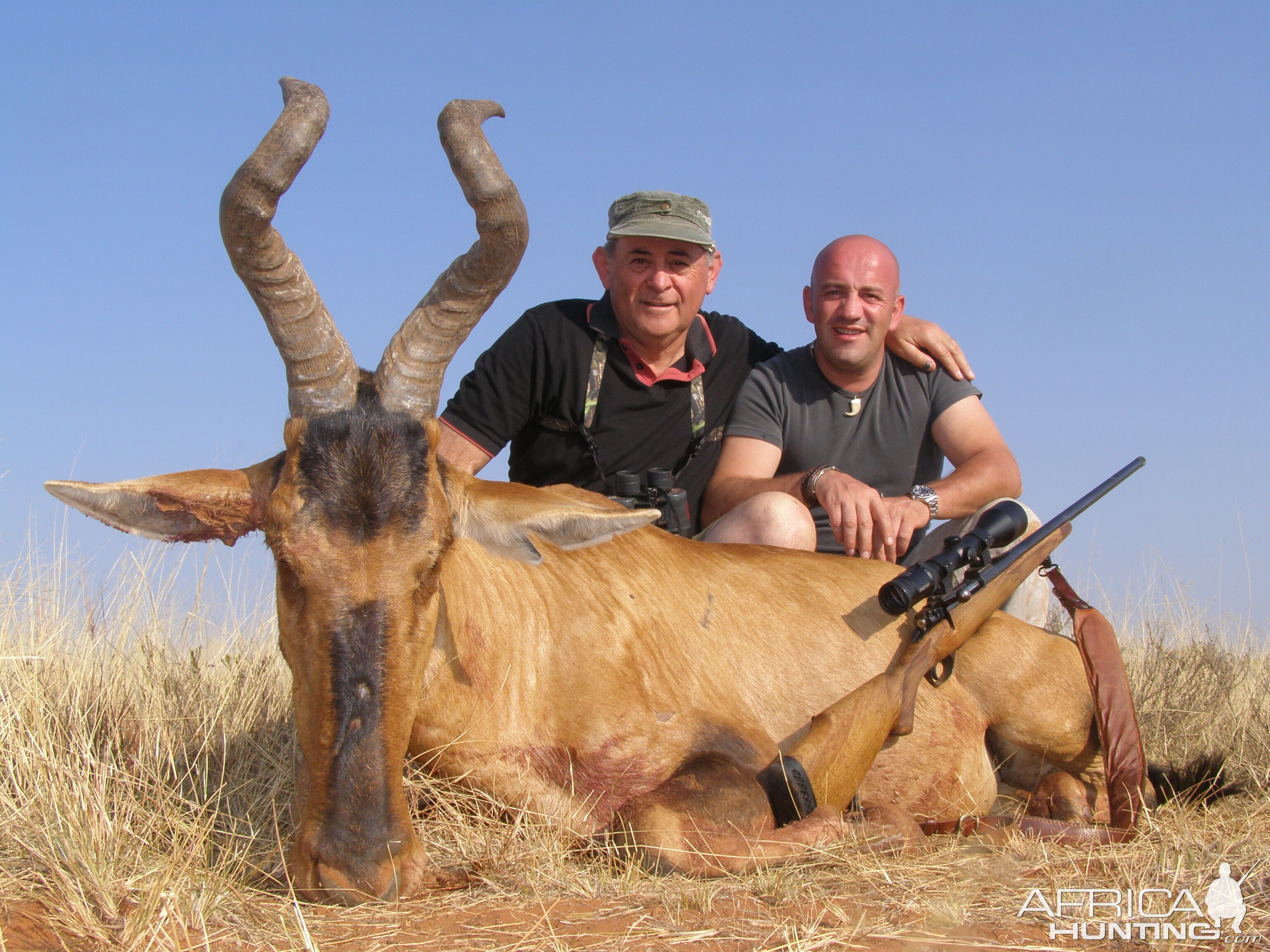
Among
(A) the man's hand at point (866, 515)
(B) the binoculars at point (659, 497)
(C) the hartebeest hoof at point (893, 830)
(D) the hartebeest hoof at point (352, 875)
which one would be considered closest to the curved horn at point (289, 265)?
(D) the hartebeest hoof at point (352, 875)

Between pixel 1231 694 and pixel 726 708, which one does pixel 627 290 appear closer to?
pixel 726 708

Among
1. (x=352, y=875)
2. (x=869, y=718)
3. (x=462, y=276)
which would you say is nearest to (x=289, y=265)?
(x=462, y=276)

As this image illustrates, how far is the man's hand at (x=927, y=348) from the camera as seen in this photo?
7.55m

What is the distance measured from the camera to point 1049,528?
5.78m

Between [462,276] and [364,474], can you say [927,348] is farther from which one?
[364,474]

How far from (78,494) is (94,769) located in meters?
1.73

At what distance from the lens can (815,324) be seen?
7.67 m

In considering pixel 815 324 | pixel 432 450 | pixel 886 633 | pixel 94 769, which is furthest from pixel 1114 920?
pixel 815 324

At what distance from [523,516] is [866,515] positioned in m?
2.67

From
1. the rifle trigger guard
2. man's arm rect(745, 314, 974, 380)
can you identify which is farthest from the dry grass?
man's arm rect(745, 314, 974, 380)

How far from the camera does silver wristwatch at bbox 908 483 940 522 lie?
6.64 metres

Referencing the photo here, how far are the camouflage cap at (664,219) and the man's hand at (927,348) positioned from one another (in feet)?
4.82

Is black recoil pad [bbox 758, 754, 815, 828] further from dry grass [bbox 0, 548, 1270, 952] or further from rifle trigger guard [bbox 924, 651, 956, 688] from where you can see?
rifle trigger guard [bbox 924, 651, 956, 688]

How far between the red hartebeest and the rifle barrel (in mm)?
541
